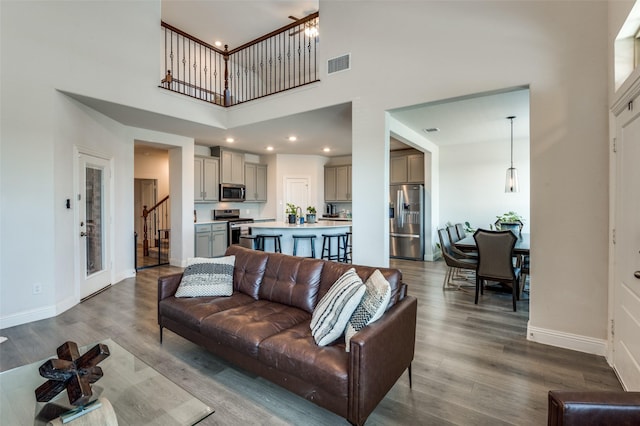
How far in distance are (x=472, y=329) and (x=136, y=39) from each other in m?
5.84

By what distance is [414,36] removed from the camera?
145 inches

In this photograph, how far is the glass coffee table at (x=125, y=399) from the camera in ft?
4.88

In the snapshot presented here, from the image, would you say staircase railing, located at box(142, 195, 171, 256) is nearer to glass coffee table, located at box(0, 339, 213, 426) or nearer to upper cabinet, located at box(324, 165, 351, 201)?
upper cabinet, located at box(324, 165, 351, 201)

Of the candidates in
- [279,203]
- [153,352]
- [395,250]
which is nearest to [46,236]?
[153,352]

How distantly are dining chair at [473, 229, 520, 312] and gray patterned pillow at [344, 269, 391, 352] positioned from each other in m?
2.63

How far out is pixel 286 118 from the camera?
16.7 ft

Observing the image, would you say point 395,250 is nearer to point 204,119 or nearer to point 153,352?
point 204,119

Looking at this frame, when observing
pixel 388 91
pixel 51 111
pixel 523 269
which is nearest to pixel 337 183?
pixel 388 91

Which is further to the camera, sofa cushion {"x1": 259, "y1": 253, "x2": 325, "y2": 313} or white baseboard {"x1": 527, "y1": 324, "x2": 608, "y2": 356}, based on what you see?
white baseboard {"x1": 527, "y1": 324, "x2": 608, "y2": 356}

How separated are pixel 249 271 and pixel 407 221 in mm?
5080

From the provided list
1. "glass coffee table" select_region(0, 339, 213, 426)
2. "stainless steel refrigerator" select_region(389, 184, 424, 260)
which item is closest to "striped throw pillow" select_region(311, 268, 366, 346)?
"glass coffee table" select_region(0, 339, 213, 426)

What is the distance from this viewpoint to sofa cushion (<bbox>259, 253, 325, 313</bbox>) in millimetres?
2602

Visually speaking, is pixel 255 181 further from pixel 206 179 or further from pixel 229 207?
pixel 206 179

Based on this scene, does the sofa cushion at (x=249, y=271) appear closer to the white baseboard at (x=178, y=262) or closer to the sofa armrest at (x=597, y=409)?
the sofa armrest at (x=597, y=409)
